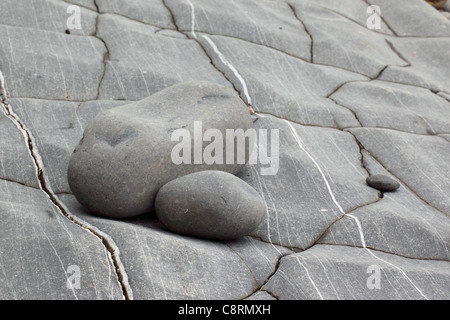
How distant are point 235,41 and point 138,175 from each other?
242 cm

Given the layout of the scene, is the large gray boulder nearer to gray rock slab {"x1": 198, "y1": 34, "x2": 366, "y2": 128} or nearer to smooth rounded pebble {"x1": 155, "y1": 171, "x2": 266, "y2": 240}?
smooth rounded pebble {"x1": 155, "y1": 171, "x2": 266, "y2": 240}

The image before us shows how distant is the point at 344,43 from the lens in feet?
17.7

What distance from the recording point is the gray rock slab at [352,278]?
95.7 inches

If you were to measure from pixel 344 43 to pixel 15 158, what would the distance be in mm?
3307

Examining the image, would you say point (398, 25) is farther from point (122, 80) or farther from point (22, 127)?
point (22, 127)

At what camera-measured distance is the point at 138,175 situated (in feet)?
8.96

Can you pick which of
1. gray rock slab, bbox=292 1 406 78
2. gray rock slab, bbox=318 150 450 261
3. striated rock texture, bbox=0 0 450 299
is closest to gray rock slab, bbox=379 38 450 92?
striated rock texture, bbox=0 0 450 299

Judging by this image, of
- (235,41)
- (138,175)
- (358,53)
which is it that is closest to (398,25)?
(358,53)

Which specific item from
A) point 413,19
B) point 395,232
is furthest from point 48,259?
point 413,19

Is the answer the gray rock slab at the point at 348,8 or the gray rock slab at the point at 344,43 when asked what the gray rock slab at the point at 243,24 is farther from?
the gray rock slab at the point at 348,8

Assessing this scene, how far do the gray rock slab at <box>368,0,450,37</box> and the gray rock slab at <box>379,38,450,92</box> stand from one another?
0.66ft

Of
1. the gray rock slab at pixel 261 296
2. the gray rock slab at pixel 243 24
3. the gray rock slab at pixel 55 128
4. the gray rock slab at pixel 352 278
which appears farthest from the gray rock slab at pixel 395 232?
the gray rock slab at pixel 243 24

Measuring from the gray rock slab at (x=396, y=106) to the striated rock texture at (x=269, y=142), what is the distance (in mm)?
15

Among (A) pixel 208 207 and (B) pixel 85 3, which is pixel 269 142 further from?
(B) pixel 85 3
